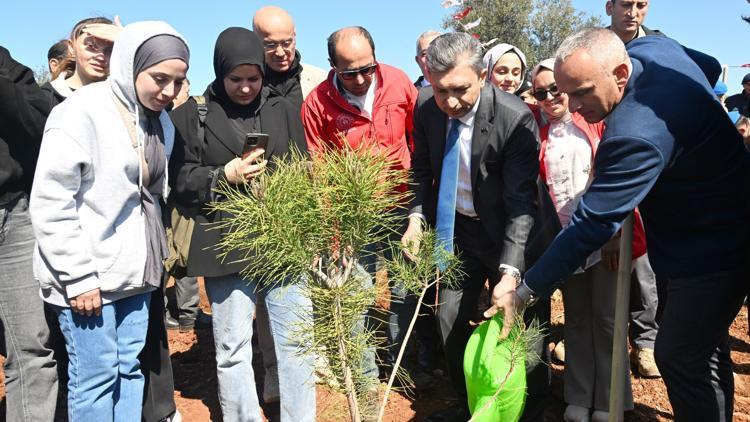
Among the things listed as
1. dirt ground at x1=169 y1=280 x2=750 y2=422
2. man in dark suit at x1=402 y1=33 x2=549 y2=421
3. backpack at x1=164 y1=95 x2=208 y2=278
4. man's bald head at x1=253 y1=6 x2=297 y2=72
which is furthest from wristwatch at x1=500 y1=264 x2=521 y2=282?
man's bald head at x1=253 y1=6 x2=297 y2=72

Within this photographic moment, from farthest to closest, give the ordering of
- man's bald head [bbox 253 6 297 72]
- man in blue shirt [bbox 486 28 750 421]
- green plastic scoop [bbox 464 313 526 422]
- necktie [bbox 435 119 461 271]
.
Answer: man's bald head [bbox 253 6 297 72]
necktie [bbox 435 119 461 271]
green plastic scoop [bbox 464 313 526 422]
man in blue shirt [bbox 486 28 750 421]

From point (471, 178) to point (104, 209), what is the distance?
176cm

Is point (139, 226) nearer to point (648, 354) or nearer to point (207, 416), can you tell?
point (207, 416)

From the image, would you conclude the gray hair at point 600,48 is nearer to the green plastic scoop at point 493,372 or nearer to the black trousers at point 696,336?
the black trousers at point 696,336

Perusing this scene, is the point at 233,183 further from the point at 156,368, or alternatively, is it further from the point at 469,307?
the point at 469,307

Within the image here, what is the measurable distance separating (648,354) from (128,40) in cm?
371

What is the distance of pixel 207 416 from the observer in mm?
3891

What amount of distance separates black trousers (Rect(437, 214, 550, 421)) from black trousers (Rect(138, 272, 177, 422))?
1.54 meters

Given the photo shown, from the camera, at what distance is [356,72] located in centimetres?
330

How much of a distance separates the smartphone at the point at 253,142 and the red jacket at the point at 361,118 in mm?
601

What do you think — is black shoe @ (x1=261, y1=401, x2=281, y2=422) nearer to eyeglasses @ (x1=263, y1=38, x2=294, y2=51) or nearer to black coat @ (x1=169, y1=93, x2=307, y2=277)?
black coat @ (x1=169, y1=93, x2=307, y2=277)

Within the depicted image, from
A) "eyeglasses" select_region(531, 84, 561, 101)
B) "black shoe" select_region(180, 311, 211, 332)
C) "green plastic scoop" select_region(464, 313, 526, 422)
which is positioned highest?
"eyeglasses" select_region(531, 84, 561, 101)

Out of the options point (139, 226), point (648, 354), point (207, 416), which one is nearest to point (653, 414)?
point (648, 354)

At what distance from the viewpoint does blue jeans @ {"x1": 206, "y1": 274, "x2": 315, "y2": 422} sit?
312cm
